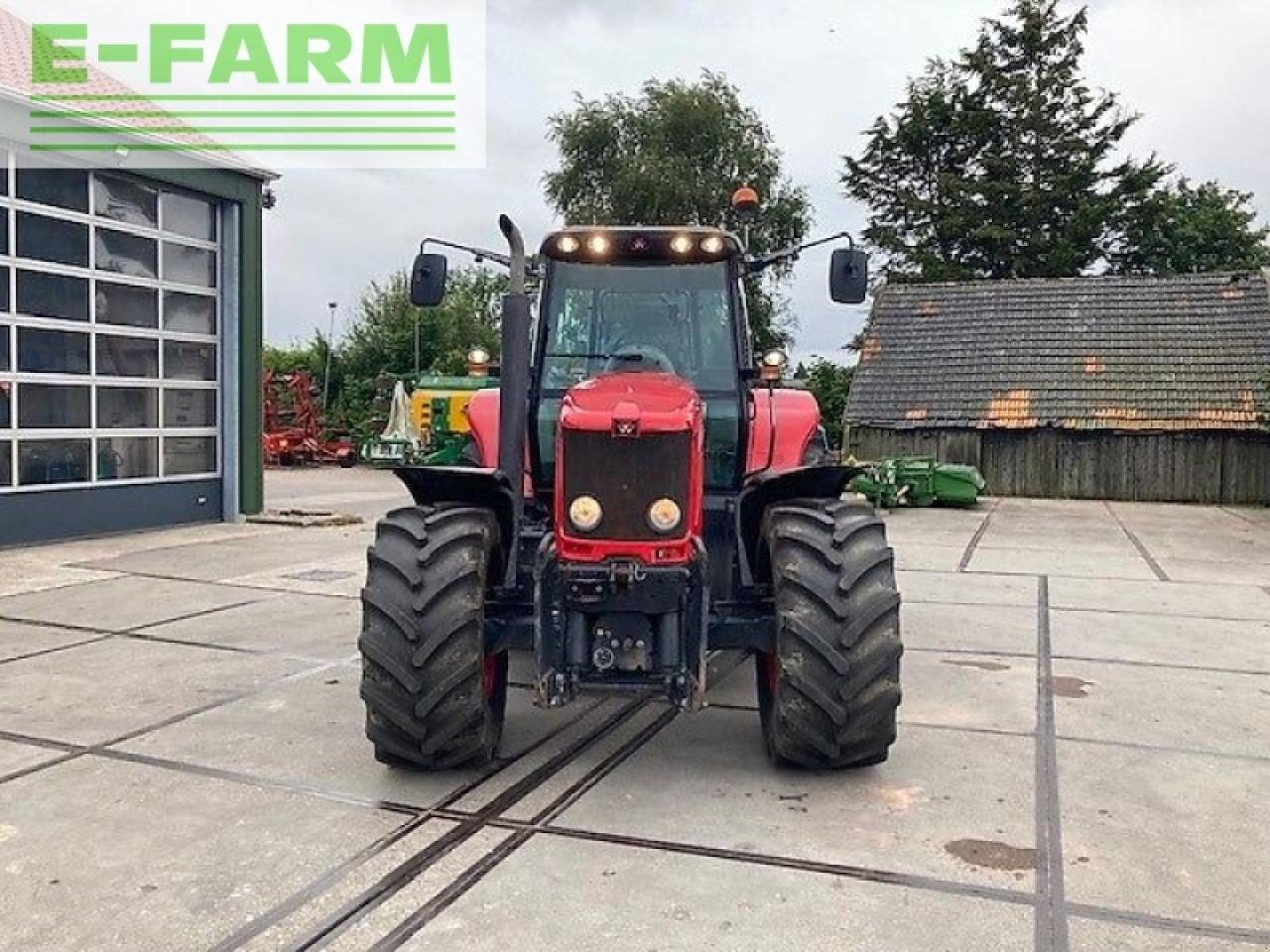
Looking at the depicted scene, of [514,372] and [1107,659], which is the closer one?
[514,372]

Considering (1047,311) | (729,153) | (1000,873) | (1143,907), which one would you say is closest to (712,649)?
(1000,873)

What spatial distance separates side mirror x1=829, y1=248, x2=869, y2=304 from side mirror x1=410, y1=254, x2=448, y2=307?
1.94m

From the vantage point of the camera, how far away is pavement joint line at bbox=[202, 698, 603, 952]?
10.5 feet

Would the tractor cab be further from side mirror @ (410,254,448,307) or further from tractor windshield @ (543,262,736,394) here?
side mirror @ (410,254,448,307)

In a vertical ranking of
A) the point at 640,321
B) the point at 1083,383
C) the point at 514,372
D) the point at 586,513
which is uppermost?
the point at 1083,383

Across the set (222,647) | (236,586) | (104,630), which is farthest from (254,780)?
(236,586)

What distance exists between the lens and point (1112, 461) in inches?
833

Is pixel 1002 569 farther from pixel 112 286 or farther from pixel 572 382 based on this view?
pixel 112 286

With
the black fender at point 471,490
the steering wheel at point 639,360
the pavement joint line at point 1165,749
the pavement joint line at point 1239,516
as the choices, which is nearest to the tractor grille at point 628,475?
the black fender at point 471,490

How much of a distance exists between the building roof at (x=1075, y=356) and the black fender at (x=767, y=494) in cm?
1779

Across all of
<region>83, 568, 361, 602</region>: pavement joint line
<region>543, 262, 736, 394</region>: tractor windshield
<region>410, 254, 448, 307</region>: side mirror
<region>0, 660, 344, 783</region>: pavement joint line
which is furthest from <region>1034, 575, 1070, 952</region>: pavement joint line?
<region>83, 568, 361, 602</region>: pavement joint line

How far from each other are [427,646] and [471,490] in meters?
0.77

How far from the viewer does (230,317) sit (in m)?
13.9

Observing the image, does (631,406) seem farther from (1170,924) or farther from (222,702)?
(222,702)
